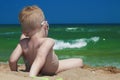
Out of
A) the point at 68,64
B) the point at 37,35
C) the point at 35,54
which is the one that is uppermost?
the point at 37,35

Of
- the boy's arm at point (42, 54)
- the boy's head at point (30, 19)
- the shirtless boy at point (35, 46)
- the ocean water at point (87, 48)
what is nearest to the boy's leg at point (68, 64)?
the shirtless boy at point (35, 46)

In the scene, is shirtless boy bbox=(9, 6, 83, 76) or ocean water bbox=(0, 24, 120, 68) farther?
ocean water bbox=(0, 24, 120, 68)

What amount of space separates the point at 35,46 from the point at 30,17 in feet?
0.90

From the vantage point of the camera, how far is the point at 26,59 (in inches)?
146

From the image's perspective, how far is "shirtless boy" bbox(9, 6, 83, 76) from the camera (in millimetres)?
3443

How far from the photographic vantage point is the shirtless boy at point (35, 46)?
11.3 feet

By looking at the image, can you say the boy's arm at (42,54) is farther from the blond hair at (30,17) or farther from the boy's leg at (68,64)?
the boy's leg at (68,64)

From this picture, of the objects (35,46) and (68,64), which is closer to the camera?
(35,46)

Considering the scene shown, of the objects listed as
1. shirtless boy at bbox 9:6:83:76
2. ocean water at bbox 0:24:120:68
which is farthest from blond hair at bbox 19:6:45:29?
ocean water at bbox 0:24:120:68

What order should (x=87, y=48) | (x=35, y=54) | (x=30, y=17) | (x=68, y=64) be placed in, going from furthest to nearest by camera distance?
(x=87, y=48) → (x=68, y=64) → (x=35, y=54) → (x=30, y=17)

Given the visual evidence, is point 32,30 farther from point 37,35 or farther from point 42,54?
point 42,54

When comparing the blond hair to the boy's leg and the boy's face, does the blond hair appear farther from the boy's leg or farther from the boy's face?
the boy's leg

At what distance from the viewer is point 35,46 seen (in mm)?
3531

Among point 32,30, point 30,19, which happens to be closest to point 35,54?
point 32,30
